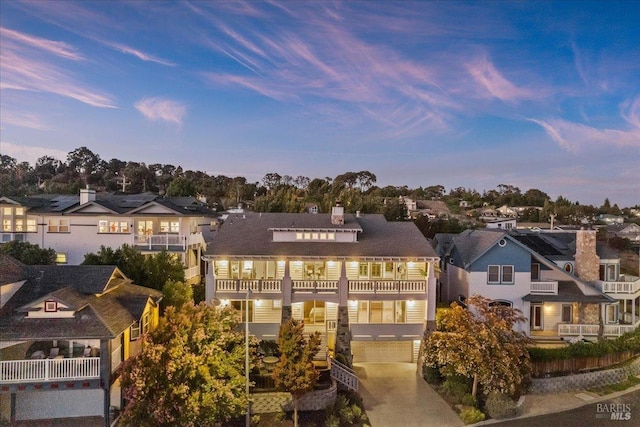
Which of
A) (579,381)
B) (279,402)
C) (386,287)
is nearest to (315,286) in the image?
(386,287)

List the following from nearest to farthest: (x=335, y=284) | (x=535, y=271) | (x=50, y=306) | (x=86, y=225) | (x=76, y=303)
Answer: (x=50, y=306), (x=76, y=303), (x=335, y=284), (x=535, y=271), (x=86, y=225)

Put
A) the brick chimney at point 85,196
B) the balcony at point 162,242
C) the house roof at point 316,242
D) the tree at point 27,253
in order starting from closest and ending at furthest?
1. the house roof at point 316,242
2. the tree at point 27,253
3. the balcony at point 162,242
4. the brick chimney at point 85,196

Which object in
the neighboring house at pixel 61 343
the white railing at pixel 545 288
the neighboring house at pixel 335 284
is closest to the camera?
the neighboring house at pixel 61 343

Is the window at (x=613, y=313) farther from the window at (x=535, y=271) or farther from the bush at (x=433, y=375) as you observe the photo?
the bush at (x=433, y=375)

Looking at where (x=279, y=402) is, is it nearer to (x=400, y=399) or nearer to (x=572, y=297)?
(x=400, y=399)

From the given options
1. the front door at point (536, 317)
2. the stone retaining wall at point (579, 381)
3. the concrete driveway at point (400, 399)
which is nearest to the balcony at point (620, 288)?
the front door at point (536, 317)

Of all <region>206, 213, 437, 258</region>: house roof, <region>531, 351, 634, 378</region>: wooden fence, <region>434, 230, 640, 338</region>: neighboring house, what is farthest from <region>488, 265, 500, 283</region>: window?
<region>531, 351, 634, 378</region>: wooden fence

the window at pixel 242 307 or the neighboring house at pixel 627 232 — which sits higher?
the neighboring house at pixel 627 232
